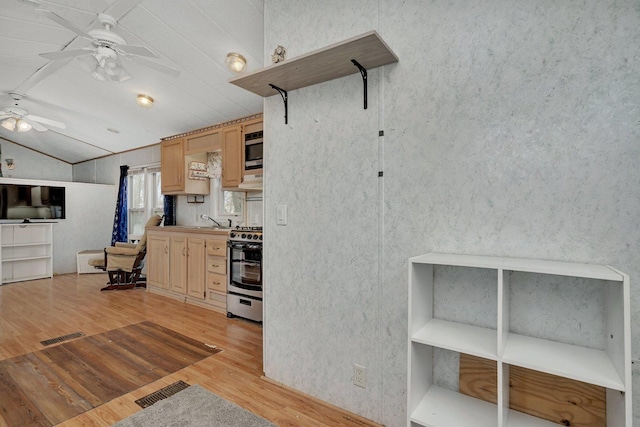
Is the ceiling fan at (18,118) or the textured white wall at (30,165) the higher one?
the ceiling fan at (18,118)

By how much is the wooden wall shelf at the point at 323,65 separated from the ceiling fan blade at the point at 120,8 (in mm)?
1521

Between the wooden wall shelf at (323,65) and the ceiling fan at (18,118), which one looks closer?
the wooden wall shelf at (323,65)

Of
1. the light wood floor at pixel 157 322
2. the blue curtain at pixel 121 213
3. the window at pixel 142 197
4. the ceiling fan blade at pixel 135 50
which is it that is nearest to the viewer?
the light wood floor at pixel 157 322

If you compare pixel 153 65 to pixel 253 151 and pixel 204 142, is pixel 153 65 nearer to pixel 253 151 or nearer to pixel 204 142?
pixel 253 151

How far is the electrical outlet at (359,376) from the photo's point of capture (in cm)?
177

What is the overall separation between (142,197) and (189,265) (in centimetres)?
285

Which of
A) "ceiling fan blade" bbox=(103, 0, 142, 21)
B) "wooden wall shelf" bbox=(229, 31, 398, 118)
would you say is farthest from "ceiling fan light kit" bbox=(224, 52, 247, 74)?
"wooden wall shelf" bbox=(229, 31, 398, 118)

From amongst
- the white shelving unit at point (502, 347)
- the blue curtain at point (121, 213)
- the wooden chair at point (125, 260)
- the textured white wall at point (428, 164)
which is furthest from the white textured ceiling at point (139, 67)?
the white shelving unit at point (502, 347)

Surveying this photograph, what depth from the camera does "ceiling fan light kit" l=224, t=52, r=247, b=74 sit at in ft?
9.71

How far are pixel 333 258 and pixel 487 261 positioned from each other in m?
0.88

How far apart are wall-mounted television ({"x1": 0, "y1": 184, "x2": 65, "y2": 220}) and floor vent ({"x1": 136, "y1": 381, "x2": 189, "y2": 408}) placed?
5977mm

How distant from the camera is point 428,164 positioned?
1570 millimetres

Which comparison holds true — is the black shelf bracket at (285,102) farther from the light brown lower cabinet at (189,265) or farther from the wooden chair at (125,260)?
the wooden chair at (125,260)

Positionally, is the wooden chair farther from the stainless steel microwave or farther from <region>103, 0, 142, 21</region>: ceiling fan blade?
<region>103, 0, 142, 21</region>: ceiling fan blade
